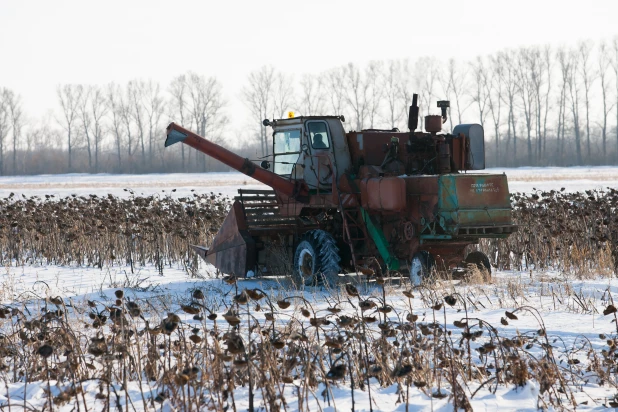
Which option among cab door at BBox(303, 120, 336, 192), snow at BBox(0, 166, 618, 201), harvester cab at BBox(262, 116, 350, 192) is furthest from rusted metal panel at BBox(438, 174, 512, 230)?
snow at BBox(0, 166, 618, 201)

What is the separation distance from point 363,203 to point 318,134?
52.2 inches

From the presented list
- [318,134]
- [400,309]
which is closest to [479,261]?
[400,309]

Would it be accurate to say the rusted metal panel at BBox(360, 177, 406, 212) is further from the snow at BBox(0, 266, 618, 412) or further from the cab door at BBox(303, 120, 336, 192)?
the snow at BBox(0, 266, 618, 412)

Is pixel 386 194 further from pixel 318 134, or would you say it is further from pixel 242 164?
pixel 242 164

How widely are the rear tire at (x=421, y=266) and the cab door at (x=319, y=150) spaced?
1.82 meters

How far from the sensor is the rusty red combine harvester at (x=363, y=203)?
10227 mm

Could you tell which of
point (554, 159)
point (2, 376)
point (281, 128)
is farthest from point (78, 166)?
point (2, 376)

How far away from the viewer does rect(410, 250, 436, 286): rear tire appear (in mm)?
10188

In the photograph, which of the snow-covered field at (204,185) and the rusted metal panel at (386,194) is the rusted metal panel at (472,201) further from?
the snow-covered field at (204,185)

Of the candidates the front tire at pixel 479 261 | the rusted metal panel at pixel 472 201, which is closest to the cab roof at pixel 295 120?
the rusted metal panel at pixel 472 201

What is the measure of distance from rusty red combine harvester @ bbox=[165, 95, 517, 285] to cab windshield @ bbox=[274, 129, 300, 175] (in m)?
0.02

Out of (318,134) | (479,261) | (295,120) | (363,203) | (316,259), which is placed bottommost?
(479,261)

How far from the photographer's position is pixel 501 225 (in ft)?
33.5

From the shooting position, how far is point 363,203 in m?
10.9
